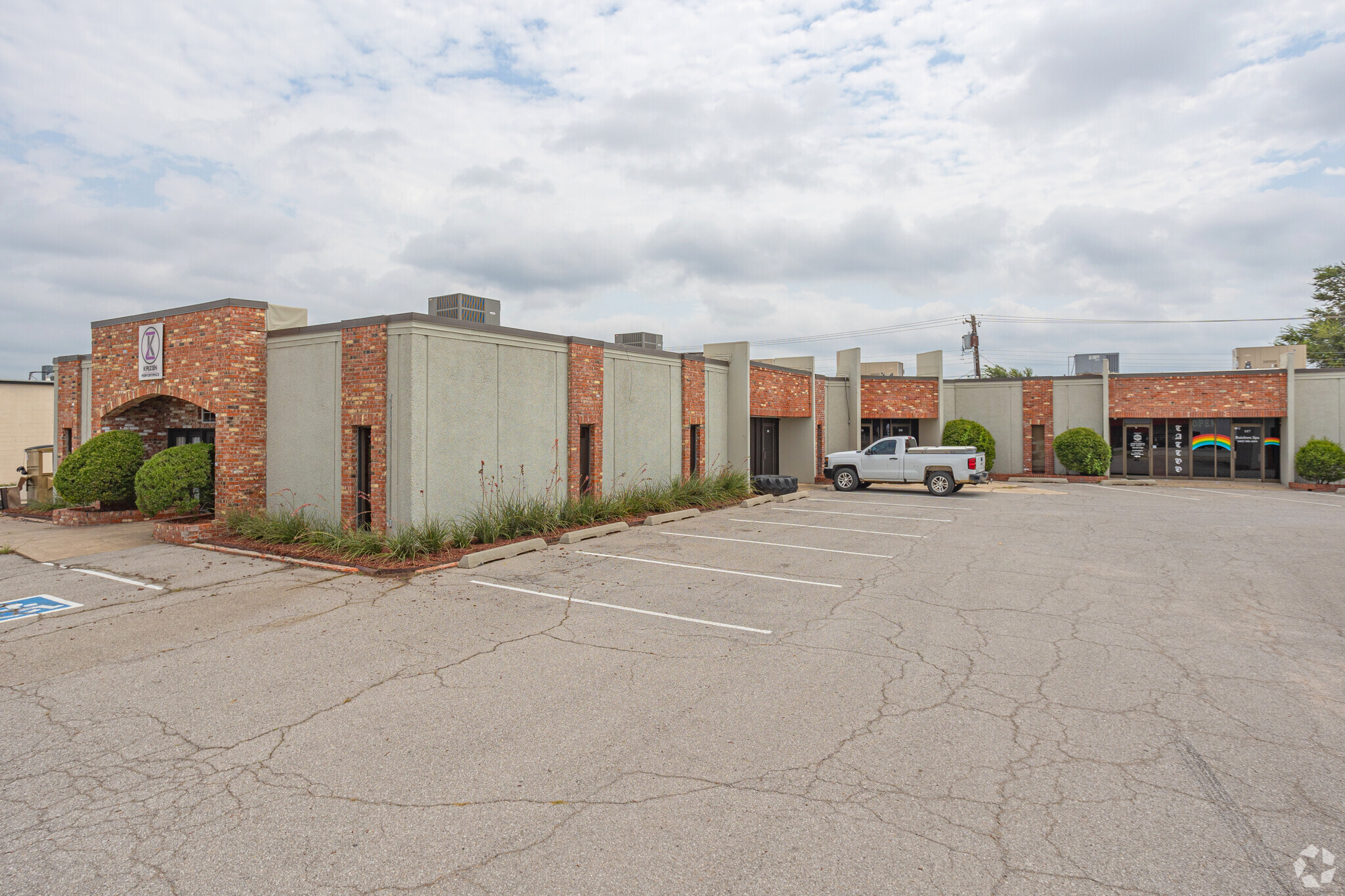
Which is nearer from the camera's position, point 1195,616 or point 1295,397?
point 1195,616

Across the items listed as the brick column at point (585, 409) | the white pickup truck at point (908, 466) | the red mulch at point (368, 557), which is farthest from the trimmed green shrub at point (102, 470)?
the white pickup truck at point (908, 466)

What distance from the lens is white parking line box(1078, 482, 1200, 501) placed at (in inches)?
895

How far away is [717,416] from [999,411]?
1637 centimetres

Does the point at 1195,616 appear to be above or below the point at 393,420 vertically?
below

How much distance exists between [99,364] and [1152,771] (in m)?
21.2

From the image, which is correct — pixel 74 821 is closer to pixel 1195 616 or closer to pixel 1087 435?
pixel 1195 616

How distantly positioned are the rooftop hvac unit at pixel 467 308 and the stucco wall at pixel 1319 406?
3001 cm

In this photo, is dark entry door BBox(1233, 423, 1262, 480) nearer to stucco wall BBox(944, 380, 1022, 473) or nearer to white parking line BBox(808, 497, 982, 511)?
stucco wall BBox(944, 380, 1022, 473)

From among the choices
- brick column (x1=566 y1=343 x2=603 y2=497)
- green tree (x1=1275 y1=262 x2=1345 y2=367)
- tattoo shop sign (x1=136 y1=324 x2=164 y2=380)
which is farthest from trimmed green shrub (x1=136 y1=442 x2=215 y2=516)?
green tree (x1=1275 y1=262 x2=1345 y2=367)

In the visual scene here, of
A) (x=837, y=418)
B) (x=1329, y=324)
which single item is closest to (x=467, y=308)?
(x=837, y=418)

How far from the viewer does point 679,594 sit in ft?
32.0

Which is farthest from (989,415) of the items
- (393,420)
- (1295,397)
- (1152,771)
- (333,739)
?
(333,739)

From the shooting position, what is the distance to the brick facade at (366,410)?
12.4 meters

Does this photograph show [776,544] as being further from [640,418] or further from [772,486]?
[772,486]
